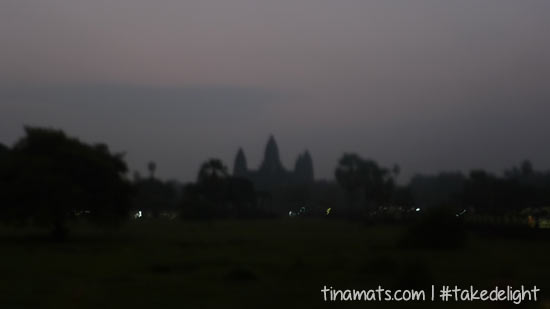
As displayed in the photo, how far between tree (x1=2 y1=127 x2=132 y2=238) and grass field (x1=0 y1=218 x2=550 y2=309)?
3005 millimetres

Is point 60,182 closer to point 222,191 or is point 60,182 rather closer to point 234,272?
point 234,272

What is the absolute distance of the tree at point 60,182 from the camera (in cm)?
4159

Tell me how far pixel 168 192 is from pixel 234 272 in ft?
266

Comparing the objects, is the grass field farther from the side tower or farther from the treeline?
the side tower

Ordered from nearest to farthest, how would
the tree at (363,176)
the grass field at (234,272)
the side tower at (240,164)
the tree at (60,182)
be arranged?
1. the grass field at (234,272)
2. the tree at (60,182)
3. the tree at (363,176)
4. the side tower at (240,164)

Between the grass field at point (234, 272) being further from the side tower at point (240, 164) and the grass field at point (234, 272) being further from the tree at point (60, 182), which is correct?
the side tower at point (240, 164)

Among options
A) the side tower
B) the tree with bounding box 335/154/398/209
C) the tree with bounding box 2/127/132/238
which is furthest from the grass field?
the side tower

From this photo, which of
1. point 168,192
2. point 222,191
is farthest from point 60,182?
point 168,192

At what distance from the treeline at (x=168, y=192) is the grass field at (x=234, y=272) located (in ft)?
12.5

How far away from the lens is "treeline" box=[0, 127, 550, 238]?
138 ft

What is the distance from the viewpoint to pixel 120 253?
33094 millimetres

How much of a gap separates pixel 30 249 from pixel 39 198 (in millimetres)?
7257

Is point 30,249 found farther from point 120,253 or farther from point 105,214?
point 105,214

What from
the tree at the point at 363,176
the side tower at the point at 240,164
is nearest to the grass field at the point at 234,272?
the tree at the point at 363,176
